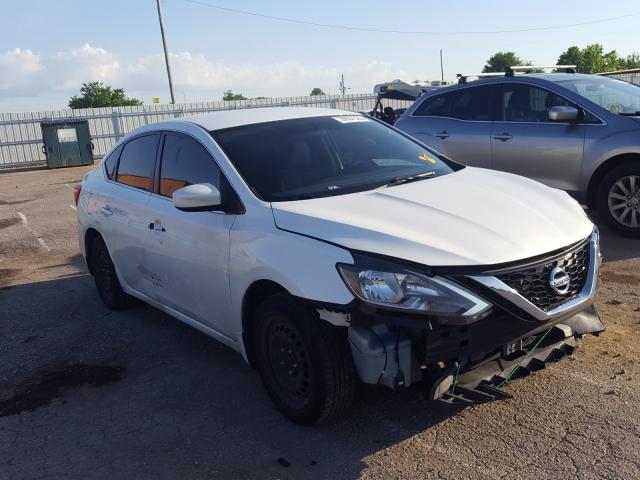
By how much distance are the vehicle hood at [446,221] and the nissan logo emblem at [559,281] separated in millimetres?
121

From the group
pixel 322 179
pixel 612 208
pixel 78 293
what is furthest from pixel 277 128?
pixel 612 208

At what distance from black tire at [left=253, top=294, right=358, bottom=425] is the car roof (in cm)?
151

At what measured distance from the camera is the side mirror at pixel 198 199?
12.2ft

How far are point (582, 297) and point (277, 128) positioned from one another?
2.25 metres

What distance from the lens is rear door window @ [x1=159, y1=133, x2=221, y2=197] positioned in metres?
4.13

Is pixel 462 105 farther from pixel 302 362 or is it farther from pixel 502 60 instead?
pixel 502 60

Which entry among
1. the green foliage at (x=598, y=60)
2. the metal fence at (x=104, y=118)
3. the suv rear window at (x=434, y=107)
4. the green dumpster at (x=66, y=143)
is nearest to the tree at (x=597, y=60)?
the green foliage at (x=598, y=60)

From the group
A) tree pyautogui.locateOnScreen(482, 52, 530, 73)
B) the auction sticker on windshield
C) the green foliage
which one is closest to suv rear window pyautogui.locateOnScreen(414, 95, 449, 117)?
the auction sticker on windshield

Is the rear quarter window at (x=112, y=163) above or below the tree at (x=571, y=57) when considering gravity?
below

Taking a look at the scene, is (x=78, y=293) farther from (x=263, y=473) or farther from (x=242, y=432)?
(x=263, y=473)

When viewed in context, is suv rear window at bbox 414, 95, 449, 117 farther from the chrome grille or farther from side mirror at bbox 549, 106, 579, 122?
the chrome grille

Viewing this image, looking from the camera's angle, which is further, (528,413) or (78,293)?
(78,293)

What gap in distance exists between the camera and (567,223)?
349 centimetres

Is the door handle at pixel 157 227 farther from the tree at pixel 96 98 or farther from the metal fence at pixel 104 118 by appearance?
the tree at pixel 96 98
